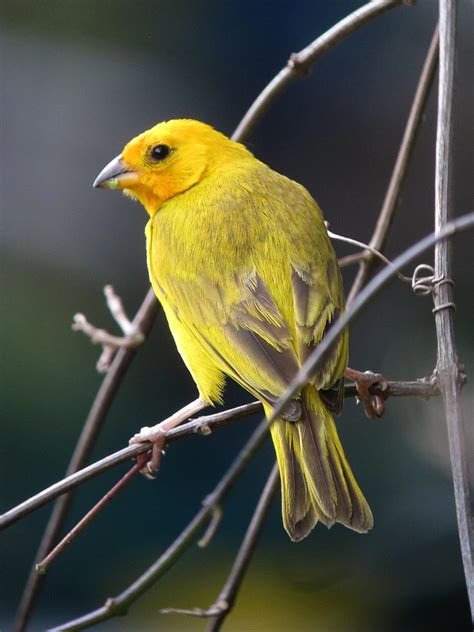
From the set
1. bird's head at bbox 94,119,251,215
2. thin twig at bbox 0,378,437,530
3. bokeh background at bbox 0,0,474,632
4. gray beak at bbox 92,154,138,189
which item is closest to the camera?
thin twig at bbox 0,378,437,530

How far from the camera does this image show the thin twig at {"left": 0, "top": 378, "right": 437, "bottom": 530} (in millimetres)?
1956

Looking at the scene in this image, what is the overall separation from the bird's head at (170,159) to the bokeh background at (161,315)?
0.89 m

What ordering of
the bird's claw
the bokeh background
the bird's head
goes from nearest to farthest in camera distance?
the bird's claw
the bird's head
the bokeh background

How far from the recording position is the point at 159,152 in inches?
126

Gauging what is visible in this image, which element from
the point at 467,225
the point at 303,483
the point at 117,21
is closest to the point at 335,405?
the point at 303,483

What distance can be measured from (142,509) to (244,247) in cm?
174

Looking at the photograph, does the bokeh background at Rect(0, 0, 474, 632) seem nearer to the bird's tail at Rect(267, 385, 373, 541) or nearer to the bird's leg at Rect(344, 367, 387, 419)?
the bird's leg at Rect(344, 367, 387, 419)

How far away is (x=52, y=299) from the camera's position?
4.38 m

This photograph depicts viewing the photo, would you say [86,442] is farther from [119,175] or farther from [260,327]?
[119,175]

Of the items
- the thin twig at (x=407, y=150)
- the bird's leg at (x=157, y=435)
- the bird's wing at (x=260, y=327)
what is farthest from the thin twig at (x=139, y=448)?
the thin twig at (x=407, y=150)

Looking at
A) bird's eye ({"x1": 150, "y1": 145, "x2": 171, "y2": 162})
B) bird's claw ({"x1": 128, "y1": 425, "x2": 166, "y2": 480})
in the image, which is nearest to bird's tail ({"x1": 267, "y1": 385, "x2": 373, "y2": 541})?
bird's claw ({"x1": 128, "y1": 425, "x2": 166, "y2": 480})

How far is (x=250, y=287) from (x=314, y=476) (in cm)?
62

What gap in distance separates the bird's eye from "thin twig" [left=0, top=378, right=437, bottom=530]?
1112mm

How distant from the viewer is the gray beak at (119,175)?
304 cm
